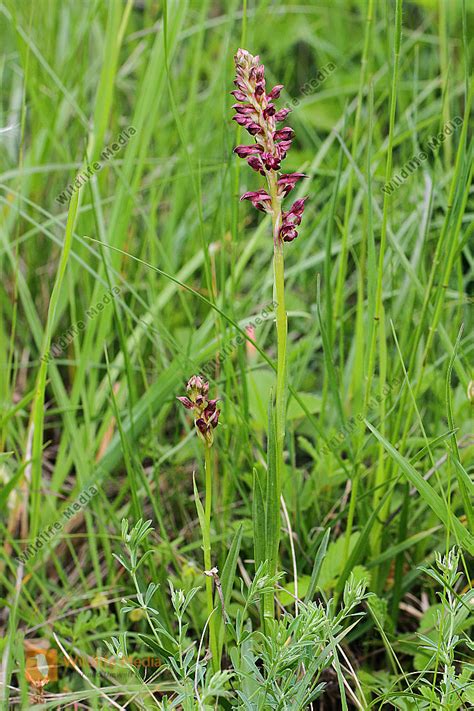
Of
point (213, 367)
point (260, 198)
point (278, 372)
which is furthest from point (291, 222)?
point (213, 367)

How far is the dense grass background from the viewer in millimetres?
1423

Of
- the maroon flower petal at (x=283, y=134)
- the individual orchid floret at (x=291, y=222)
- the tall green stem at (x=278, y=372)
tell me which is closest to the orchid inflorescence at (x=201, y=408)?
the tall green stem at (x=278, y=372)

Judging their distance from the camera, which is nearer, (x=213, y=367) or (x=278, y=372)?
(x=278, y=372)

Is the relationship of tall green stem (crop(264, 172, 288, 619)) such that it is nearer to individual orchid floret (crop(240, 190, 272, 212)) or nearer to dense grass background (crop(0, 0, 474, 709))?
individual orchid floret (crop(240, 190, 272, 212))

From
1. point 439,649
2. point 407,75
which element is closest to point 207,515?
point 439,649

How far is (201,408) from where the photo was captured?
1109 mm

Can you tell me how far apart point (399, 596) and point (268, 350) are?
91cm

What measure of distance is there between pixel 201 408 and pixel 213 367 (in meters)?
0.83

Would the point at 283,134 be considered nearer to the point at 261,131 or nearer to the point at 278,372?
the point at 261,131

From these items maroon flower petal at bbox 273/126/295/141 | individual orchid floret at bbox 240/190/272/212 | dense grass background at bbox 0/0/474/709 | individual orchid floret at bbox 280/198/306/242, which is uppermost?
maroon flower petal at bbox 273/126/295/141

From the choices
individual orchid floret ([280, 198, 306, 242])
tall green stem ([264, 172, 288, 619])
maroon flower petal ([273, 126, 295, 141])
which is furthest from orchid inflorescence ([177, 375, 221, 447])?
maroon flower petal ([273, 126, 295, 141])

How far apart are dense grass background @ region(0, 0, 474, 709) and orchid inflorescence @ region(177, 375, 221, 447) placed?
6.0 inches

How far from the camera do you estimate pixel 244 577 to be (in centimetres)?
152

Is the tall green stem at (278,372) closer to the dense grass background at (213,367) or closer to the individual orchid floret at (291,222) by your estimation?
the individual orchid floret at (291,222)
